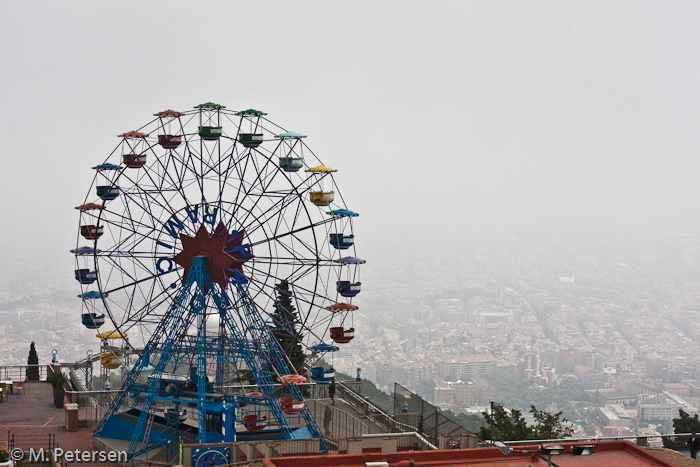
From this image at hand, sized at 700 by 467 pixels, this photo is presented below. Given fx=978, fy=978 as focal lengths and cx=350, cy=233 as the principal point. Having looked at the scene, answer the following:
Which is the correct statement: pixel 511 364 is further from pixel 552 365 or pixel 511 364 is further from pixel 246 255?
pixel 246 255

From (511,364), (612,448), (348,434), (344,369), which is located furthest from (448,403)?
(612,448)

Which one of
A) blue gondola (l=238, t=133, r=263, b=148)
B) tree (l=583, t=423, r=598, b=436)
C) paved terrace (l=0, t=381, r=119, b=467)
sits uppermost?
blue gondola (l=238, t=133, r=263, b=148)

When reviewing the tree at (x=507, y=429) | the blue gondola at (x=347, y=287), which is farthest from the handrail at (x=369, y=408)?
the tree at (x=507, y=429)

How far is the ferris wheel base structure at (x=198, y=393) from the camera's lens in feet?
125

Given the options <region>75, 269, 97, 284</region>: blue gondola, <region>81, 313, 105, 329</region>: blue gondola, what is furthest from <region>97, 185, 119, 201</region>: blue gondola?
<region>81, 313, 105, 329</region>: blue gondola

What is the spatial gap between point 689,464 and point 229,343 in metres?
19.3

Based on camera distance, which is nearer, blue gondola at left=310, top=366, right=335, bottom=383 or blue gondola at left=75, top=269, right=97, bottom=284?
blue gondola at left=310, top=366, right=335, bottom=383

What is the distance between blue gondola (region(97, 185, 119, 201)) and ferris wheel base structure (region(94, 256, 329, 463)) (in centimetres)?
694

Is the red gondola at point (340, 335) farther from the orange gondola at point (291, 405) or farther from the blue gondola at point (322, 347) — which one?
the orange gondola at point (291, 405)

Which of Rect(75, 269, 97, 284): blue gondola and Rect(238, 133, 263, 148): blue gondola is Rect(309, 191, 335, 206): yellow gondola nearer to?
Rect(238, 133, 263, 148): blue gondola

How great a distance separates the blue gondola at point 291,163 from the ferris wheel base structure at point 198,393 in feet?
20.7

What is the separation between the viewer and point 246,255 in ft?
136

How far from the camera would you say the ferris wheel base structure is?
3825cm

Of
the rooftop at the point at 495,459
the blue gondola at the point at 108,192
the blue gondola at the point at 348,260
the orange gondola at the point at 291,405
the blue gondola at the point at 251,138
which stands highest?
the blue gondola at the point at 251,138
